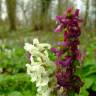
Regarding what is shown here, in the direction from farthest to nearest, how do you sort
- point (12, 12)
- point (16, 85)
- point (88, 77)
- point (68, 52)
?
point (12, 12) < point (16, 85) < point (88, 77) < point (68, 52)

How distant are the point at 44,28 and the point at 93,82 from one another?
17.6m

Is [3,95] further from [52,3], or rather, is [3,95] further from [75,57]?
[52,3]

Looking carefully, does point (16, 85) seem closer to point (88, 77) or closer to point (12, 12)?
point (88, 77)

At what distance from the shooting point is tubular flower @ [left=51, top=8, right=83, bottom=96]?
2593mm

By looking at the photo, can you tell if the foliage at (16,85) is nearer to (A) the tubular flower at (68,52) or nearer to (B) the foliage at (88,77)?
(B) the foliage at (88,77)

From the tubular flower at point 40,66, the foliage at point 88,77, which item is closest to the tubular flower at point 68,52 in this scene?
the tubular flower at point 40,66

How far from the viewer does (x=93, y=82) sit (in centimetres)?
485

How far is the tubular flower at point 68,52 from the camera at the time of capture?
259 centimetres

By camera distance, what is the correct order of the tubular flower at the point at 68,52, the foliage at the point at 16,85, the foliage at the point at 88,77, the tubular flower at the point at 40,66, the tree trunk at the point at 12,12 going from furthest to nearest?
the tree trunk at the point at 12,12 < the foliage at the point at 16,85 < the foliage at the point at 88,77 < the tubular flower at the point at 40,66 < the tubular flower at the point at 68,52

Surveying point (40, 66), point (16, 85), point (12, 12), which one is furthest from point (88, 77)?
point (12, 12)

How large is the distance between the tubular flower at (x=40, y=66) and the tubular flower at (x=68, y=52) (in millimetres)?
77

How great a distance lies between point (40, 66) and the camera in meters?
2.70

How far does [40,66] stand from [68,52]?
217 mm

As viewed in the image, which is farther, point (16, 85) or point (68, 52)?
point (16, 85)
